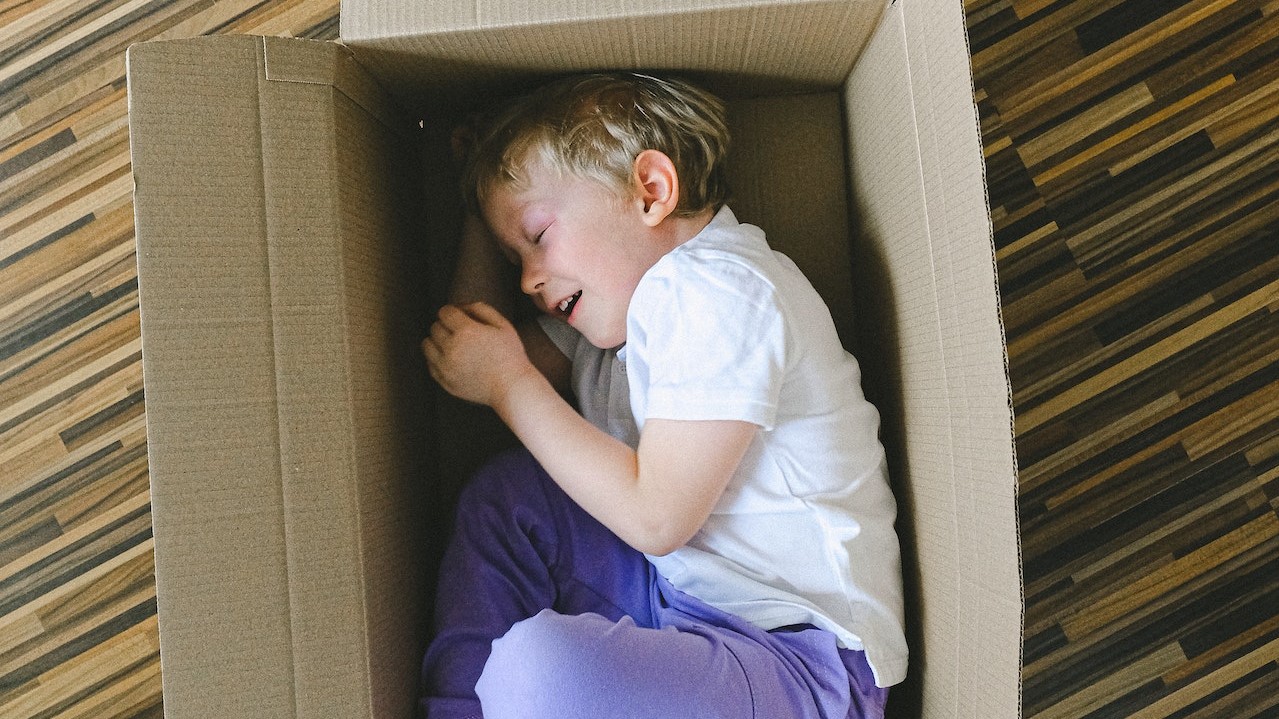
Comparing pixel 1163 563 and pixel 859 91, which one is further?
pixel 1163 563

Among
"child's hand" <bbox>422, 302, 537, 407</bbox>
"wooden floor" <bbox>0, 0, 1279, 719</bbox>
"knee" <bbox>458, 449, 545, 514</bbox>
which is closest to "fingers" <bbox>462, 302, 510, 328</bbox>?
"child's hand" <bbox>422, 302, 537, 407</bbox>

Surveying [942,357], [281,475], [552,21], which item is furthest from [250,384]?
[942,357]

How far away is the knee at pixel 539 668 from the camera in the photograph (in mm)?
525

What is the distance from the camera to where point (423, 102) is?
0.67 m

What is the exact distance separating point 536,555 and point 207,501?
0.24 meters

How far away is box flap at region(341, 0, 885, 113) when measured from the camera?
555 mm

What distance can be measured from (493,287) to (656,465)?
0.22 metres

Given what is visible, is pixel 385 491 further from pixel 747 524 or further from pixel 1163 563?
pixel 1163 563

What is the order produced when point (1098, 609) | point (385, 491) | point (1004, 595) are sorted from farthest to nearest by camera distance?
1. point (1098, 609)
2. point (385, 491)
3. point (1004, 595)

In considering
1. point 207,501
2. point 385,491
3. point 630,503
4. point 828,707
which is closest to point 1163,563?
point 828,707

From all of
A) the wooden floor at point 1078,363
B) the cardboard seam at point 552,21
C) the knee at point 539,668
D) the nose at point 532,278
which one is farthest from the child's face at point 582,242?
the wooden floor at point 1078,363

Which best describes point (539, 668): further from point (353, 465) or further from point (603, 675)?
point (353, 465)

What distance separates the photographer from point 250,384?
0.50 metres

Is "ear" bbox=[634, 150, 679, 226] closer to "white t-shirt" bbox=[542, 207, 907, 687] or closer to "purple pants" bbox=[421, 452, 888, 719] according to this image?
"white t-shirt" bbox=[542, 207, 907, 687]
